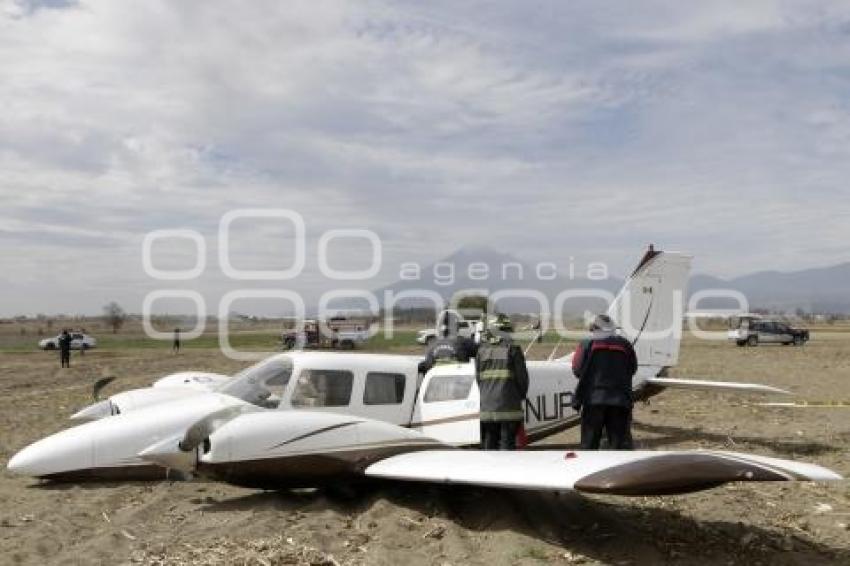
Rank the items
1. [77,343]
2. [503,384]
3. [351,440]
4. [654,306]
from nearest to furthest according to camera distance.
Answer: [351,440] → [503,384] → [654,306] → [77,343]

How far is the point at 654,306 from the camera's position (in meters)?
12.9

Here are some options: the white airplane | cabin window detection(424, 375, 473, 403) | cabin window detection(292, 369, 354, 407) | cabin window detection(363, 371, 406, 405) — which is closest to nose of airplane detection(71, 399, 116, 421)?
the white airplane

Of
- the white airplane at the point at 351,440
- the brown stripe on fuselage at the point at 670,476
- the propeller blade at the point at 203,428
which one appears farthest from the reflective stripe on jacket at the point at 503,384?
the propeller blade at the point at 203,428

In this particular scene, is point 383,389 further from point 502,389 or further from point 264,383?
point 502,389

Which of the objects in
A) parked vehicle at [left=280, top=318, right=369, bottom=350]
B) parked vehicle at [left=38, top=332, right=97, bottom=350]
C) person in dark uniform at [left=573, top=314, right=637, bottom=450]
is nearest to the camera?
person in dark uniform at [left=573, top=314, right=637, bottom=450]

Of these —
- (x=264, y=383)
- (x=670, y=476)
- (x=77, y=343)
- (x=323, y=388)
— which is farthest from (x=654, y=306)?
(x=77, y=343)

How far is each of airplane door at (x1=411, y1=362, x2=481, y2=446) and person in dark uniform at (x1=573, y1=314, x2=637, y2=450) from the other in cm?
148

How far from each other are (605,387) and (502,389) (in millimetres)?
1066

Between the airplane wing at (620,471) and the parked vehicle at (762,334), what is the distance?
43481mm

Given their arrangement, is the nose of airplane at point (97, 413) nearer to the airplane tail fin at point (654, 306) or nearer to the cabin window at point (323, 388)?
the cabin window at point (323, 388)

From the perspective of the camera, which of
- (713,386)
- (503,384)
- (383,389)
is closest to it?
(503,384)

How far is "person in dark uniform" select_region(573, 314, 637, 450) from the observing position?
827cm

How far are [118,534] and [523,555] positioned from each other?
11.3 ft

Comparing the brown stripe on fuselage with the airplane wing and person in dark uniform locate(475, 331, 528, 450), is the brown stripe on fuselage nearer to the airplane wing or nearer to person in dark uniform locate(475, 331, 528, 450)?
the airplane wing
